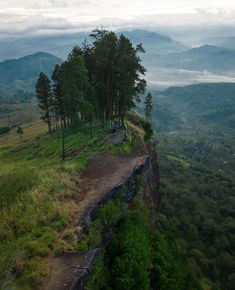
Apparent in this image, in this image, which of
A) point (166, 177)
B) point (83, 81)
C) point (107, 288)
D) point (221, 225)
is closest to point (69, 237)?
point (107, 288)

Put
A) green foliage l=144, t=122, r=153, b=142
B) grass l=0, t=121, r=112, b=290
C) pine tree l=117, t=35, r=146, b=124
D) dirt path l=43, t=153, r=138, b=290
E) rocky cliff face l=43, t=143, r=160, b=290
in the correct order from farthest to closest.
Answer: green foliage l=144, t=122, r=153, b=142 → pine tree l=117, t=35, r=146, b=124 → grass l=0, t=121, r=112, b=290 → dirt path l=43, t=153, r=138, b=290 → rocky cliff face l=43, t=143, r=160, b=290

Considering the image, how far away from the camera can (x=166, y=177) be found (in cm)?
17512

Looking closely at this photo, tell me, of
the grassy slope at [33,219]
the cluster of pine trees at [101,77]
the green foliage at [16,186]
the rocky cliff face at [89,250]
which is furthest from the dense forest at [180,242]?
the cluster of pine trees at [101,77]

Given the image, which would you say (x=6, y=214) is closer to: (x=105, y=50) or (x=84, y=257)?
(x=84, y=257)

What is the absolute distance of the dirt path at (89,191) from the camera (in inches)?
811

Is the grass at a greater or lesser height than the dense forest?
greater

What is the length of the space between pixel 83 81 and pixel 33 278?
1319 inches

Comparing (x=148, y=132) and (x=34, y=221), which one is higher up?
(x=34, y=221)

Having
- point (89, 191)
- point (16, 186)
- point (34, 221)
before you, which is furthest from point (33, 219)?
point (89, 191)

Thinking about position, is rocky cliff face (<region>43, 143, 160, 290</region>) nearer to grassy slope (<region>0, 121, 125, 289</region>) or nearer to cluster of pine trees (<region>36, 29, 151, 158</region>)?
Answer: grassy slope (<region>0, 121, 125, 289</region>)

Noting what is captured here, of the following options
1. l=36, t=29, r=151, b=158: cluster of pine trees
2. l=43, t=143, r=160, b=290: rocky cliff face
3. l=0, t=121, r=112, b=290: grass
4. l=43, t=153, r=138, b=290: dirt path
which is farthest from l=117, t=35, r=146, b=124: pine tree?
l=0, t=121, r=112, b=290: grass

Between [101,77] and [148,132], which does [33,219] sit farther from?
[148,132]

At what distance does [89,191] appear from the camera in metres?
32.1

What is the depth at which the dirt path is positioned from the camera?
20609 mm
